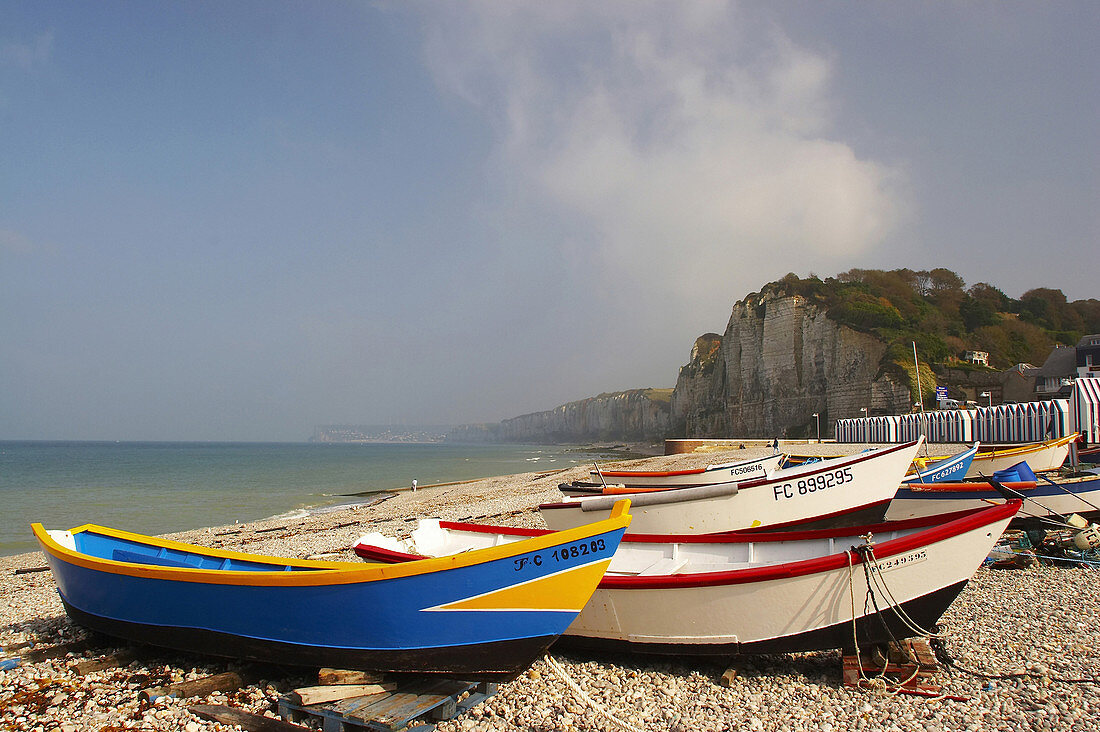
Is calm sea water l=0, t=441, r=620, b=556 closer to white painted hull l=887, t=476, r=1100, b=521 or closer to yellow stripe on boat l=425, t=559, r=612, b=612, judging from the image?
yellow stripe on boat l=425, t=559, r=612, b=612

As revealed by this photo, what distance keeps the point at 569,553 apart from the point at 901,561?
3.23m

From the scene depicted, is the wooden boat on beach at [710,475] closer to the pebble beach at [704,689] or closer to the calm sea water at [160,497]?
the pebble beach at [704,689]

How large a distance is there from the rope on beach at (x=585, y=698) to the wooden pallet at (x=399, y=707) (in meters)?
0.65

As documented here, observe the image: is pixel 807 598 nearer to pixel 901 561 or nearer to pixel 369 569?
pixel 901 561

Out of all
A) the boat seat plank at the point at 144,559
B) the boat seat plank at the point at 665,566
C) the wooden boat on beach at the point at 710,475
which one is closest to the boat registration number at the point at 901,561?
the boat seat plank at the point at 665,566

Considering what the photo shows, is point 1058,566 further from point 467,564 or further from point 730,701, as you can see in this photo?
point 467,564

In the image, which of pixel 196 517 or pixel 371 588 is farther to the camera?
pixel 196 517

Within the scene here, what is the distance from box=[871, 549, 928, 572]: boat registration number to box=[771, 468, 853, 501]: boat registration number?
482 centimetres

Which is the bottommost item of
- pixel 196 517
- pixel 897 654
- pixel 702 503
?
pixel 196 517

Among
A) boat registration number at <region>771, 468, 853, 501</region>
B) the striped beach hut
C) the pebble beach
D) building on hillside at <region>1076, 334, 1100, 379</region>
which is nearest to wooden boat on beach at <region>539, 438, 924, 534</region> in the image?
boat registration number at <region>771, 468, 853, 501</region>

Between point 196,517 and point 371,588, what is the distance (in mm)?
25997

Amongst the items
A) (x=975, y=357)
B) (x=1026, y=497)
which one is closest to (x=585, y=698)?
(x=1026, y=497)

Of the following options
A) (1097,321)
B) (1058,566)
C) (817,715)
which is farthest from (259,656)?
(1097,321)

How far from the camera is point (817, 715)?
214 inches
